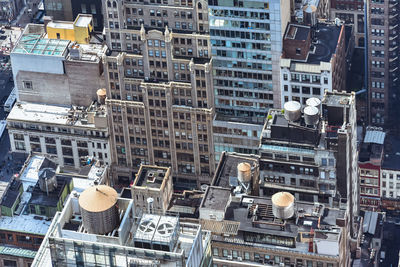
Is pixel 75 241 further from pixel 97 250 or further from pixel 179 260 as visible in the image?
pixel 179 260

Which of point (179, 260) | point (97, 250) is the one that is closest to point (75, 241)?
point (97, 250)
